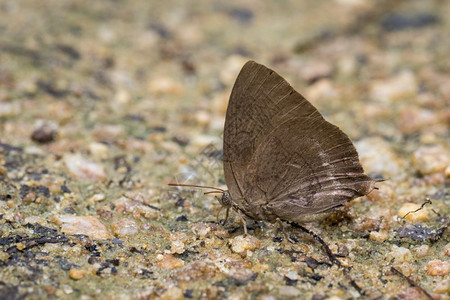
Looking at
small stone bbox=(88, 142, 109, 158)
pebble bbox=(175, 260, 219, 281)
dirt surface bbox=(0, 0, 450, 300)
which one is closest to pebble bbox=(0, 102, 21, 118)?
dirt surface bbox=(0, 0, 450, 300)

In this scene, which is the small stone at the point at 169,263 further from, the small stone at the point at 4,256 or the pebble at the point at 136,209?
the small stone at the point at 4,256

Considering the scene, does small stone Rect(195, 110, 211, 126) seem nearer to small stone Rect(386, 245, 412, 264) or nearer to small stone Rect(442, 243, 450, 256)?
small stone Rect(386, 245, 412, 264)

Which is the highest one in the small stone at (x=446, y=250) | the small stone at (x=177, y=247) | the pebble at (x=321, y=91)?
the pebble at (x=321, y=91)

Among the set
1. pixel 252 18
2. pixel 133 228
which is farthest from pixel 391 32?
pixel 133 228

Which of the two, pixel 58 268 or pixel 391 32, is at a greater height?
pixel 391 32

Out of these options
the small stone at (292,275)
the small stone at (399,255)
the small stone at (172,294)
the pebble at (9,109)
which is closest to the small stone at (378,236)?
the small stone at (399,255)

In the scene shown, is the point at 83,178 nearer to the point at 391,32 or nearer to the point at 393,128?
the point at 393,128
